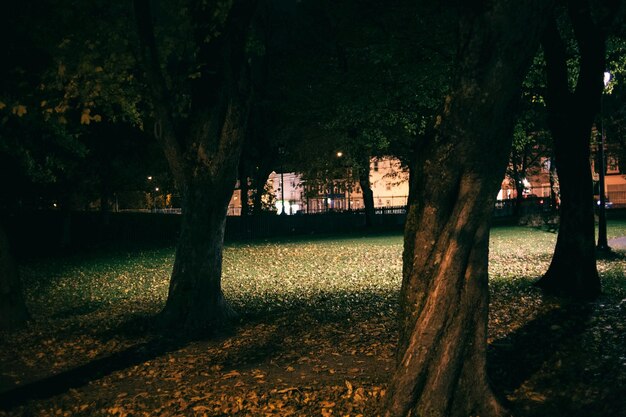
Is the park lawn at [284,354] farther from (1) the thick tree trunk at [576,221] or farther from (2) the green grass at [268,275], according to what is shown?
(1) the thick tree trunk at [576,221]

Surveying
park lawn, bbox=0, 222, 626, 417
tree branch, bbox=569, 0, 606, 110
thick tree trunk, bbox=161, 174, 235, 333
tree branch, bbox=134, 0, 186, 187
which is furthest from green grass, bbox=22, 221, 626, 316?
tree branch, bbox=569, 0, 606, 110

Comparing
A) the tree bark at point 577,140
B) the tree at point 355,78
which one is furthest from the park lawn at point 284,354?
the tree at point 355,78

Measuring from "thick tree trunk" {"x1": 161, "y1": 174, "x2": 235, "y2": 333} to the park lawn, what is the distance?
0.56m

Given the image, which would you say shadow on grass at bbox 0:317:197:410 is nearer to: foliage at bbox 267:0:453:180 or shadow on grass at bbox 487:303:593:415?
shadow on grass at bbox 487:303:593:415

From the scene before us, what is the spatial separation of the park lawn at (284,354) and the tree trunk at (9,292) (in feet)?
1.02

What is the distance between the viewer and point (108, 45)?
11.5m

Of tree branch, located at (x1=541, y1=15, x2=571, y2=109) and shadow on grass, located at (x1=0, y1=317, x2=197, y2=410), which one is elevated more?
tree branch, located at (x1=541, y1=15, x2=571, y2=109)

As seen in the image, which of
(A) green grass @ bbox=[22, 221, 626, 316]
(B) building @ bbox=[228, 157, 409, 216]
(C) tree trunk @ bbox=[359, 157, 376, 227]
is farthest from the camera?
(B) building @ bbox=[228, 157, 409, 216]

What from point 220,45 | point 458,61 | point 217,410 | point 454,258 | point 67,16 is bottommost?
point 217,410

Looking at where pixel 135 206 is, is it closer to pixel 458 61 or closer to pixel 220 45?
pixel 220 45

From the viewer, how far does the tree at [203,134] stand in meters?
9.59

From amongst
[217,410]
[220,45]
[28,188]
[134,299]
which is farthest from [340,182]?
[217,410]

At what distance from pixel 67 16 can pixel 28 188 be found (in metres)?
18.1

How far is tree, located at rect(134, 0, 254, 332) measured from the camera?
31.4 feet
